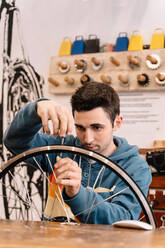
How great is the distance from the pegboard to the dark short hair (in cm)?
101

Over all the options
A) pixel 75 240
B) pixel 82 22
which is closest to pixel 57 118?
pixel 75 240

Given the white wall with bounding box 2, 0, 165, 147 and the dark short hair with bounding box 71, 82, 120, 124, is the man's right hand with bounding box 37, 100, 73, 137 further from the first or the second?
the white wall with bounding box 2, 0, 165, 147

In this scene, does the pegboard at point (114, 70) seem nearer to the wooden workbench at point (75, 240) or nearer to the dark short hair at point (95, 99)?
the dark short hair at point (95, 99)

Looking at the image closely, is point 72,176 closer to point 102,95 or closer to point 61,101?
point 102,95

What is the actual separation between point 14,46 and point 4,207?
1.23m

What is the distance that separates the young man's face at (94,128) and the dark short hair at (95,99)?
0.06 ft

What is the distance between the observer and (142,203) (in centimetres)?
68

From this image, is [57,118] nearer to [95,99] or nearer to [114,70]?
[95,99]

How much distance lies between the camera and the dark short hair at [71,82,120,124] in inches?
48.0

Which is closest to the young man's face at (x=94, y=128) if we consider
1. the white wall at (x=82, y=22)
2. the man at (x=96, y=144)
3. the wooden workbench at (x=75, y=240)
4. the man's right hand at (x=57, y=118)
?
the man at (x=96, y=144)

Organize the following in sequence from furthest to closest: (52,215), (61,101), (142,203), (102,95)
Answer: (61,101), (102,95), (52,215), (142,203)

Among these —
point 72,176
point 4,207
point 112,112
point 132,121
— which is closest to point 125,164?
point 112,112

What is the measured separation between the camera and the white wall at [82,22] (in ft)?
7.61

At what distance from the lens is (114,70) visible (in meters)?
2.37
